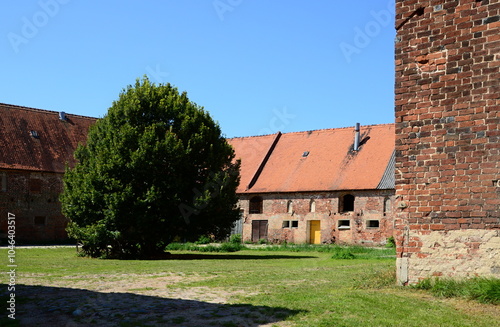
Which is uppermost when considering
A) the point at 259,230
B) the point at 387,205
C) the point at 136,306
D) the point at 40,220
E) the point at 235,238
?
the point at 387,205

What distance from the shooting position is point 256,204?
4125cm

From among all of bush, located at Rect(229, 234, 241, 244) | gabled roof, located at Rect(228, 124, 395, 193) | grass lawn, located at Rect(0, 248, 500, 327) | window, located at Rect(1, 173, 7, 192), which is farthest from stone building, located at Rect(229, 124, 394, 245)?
grass lawn, located at Rect(0, 248, 500, 327)

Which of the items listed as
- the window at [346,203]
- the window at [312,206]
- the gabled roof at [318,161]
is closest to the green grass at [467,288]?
the gabled roof at [318,161]

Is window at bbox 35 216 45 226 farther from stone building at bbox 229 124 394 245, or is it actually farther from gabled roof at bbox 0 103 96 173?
stone building at bbox 229 124 394 245

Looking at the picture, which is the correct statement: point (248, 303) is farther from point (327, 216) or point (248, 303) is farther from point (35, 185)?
point (35, 185)

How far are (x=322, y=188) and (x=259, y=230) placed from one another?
660 cm

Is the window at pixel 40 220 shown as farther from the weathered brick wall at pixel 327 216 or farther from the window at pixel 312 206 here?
the window at pixel 312 206

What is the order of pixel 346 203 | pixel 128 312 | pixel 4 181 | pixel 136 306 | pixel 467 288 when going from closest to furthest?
pixel 128 312, pixel 136 306, pixel 467 288, pixel 4 181, pixel 346 203

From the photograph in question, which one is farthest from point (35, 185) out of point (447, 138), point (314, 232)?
point (447, 138)

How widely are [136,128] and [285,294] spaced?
549 inches

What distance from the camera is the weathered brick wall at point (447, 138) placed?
869 cm

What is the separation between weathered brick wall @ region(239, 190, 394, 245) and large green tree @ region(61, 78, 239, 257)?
15060mm

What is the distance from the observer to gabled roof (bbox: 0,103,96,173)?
119 feet

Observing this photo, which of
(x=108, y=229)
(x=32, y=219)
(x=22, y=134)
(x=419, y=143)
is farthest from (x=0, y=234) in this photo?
(x=419, y=143)
